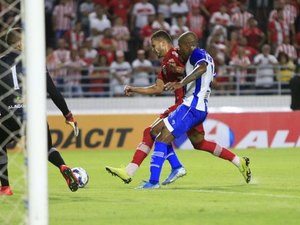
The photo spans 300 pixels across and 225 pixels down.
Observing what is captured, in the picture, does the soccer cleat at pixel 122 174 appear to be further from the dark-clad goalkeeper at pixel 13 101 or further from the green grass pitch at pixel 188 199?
the dark-clad goalkeeper at pixel 13 101

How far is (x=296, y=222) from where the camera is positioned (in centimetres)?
863

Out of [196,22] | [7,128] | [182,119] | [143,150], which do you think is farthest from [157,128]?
[196,22]

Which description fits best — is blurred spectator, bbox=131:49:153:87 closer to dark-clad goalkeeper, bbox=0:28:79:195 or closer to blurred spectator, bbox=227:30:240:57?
blurred spectator, bbox=227:30:240:57

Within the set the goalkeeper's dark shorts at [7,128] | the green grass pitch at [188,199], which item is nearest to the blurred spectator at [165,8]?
the green grass pitch at [188,199]

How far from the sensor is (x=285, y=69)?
23.4 metres

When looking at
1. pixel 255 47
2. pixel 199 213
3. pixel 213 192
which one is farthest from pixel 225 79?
pixel 199 213

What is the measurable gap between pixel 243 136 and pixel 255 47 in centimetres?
429

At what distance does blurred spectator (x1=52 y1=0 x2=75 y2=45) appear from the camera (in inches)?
974

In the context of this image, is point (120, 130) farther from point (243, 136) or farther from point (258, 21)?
point (258, 21)

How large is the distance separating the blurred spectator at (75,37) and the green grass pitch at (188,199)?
8550 mm

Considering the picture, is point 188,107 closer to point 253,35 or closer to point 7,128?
point 7,128

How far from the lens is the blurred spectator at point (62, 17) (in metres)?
24.8

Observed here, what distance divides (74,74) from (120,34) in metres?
1.60

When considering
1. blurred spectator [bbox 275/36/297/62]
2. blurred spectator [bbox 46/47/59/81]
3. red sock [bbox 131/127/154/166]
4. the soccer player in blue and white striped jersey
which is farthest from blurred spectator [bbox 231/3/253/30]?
the soccer player in blue and white striped jersey
